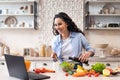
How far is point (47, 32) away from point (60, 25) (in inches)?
79.2

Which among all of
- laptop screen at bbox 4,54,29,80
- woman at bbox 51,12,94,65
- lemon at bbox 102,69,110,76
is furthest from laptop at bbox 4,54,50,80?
woman at bbox 51,12,94,65

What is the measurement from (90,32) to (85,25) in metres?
0.21

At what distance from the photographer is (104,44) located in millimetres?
4562

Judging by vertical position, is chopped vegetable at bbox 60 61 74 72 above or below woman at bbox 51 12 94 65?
below

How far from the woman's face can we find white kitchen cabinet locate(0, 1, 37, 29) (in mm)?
1956

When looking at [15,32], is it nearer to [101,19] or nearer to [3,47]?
[3,47]

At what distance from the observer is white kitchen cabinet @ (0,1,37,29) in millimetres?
4781

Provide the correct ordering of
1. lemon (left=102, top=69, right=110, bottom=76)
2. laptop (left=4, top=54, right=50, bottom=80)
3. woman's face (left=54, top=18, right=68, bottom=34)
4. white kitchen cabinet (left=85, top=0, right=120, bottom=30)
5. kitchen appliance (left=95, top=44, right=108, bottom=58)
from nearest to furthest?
laptop (left=4, top=54, right=50, bottom=80) < lemon (left=102, top=69, right=110, bottom=76) < woman's face (left=54, top=18, right=68, bottom=34) < kitchen appliance (left=95, top=44, right=108, bottom=58) < white kitchen cabinet (left=85, top=0, right=120, bottom=30)

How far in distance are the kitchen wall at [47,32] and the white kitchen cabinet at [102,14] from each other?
16 centimetres

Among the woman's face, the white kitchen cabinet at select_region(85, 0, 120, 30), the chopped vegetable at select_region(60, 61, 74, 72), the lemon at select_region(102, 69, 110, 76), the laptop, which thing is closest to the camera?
the laptop

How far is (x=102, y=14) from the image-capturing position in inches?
184

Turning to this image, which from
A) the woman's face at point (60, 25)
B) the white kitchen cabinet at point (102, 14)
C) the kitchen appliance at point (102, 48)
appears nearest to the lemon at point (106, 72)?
the woman's face at point (60, 25)

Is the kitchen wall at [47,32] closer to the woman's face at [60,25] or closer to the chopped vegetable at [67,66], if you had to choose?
the woman's face at [60,25]

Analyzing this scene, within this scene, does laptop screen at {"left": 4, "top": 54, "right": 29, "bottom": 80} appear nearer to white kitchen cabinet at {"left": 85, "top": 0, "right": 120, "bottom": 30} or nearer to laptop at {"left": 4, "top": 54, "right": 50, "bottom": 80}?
laptop at {"left": 4, "top": 54, "right": 50, "bottom": 80}
